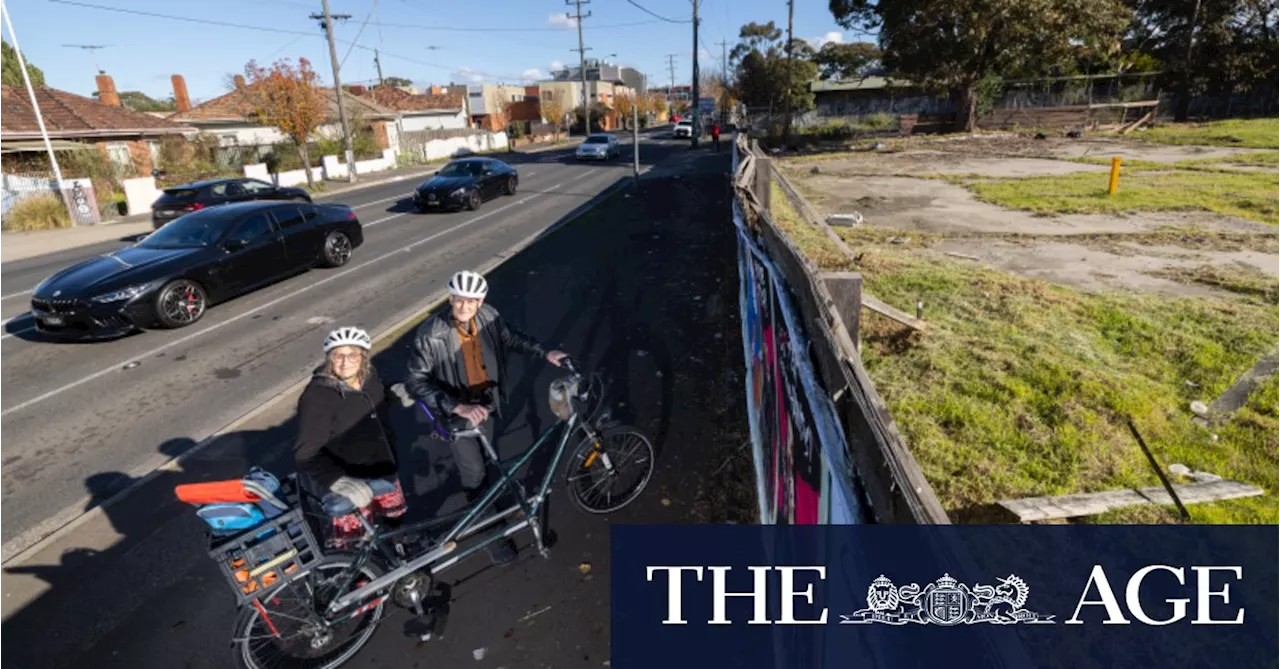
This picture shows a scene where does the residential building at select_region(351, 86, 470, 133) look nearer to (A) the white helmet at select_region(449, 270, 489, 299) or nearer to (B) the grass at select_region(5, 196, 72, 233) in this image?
(B) the grass at select_region(5, 196, 72, 233)

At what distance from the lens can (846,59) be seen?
68.1 metres

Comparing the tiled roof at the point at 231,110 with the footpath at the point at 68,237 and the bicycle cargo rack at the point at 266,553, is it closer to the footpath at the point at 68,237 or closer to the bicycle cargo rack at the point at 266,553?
the footpath at the point at 68,237

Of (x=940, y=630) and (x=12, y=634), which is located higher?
(x=940, y=630)

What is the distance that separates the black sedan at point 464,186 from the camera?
19516 millimetres

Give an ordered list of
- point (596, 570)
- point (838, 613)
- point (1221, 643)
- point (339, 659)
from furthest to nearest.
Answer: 1. point (596, 570)
2. point (339, 659)
3. point (1221, 643)
4. point (838, 613)

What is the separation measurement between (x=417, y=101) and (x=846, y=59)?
146 ft

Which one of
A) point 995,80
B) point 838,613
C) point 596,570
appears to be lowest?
point 596,570

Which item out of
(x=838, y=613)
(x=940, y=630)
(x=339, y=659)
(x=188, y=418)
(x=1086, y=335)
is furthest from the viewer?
(x=1086, y=335)

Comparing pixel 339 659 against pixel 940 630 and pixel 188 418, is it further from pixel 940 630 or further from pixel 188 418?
pixel 188 418

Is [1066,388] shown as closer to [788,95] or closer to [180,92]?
[788,95]

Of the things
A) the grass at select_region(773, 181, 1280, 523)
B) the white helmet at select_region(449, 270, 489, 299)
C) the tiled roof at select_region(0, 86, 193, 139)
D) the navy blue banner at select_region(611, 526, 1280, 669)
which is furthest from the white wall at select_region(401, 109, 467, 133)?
the navy blue banner at select_region(611, 526, 1280, 669)

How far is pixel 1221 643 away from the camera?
11.1 feet

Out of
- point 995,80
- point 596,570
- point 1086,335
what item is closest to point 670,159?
point 995,80

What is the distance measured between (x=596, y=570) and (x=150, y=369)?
22.6 feet
